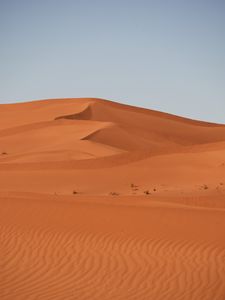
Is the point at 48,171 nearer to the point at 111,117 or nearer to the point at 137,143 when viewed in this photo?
the point at 137,143

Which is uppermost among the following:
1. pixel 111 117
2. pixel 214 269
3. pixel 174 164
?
pixel 111 117

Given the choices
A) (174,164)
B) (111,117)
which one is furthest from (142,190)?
(111,117)

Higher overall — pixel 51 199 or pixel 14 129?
pixel 14 129

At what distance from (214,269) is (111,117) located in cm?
4581

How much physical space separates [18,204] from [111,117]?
4168 cm

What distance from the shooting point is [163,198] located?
1515 centimetres

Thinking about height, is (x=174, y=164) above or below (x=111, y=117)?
below

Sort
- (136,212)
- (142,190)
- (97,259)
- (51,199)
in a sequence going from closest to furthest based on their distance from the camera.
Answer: (97,259) < (136,212) < (51,199) < (142,190)

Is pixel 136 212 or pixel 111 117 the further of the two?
pixel 111 117

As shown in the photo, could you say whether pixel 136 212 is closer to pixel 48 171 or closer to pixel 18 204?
Answer: pixel 18 204

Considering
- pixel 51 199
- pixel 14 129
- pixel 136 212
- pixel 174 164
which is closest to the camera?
pixel 136 212

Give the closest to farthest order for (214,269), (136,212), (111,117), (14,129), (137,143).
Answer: (214,269)
(136,212)
(137,143)
(14,129)
(111,117)

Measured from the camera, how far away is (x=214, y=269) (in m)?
8.92

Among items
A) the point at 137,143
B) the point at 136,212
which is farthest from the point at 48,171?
the point at 137,143
